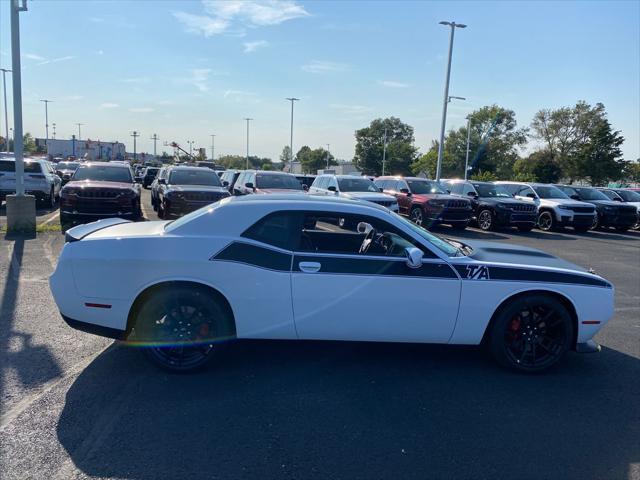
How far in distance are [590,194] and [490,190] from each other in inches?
216

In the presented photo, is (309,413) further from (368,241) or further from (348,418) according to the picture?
(368,241)

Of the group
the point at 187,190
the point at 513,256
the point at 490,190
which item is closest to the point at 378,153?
the point at 490,190

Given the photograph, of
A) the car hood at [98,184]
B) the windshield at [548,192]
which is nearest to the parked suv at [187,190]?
the car hood at [98,184]

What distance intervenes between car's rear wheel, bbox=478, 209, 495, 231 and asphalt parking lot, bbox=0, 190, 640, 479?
12874 millimetres

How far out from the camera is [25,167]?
16953mm

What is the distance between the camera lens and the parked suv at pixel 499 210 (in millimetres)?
17703

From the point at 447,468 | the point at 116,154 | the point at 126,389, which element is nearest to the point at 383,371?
the point at 447,468

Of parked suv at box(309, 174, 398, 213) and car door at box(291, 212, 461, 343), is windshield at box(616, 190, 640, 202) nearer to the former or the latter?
parked suv at box(309, 174, 398, 213)

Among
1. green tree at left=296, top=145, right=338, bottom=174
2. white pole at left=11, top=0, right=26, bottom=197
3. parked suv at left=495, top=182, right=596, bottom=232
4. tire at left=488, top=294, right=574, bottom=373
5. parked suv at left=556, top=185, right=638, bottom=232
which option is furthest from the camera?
green tree at left=296, top=145, right=338, bottom=174

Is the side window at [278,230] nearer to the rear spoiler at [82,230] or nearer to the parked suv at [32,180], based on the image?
the rear spoiler at [82,230]

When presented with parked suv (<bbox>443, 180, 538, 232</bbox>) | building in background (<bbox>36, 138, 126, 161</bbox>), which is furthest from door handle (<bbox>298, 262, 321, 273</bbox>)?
building in background (<bbox>36, 138, 126, 161</bbox>)

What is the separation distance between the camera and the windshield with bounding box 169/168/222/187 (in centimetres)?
1461

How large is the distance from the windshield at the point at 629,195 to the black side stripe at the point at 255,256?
22858 mm

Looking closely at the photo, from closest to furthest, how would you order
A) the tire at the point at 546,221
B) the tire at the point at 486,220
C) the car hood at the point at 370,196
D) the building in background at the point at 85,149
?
the car hood at the point at 370,196 < the tire at the point at 486,220 < the tire at the point at 546,221 < the building in background at the point at 85,149
